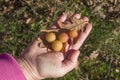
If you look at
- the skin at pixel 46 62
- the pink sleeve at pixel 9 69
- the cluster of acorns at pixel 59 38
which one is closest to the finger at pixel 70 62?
the skin at pixel 46 62

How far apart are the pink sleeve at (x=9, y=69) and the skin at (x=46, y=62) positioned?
0.18 meters

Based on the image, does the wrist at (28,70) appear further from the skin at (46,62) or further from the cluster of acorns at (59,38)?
the cluster of acorns at (59,38)

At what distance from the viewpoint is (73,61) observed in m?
3.41

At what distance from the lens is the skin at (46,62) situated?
337 centimetres

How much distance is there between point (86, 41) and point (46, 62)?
4.17 feet

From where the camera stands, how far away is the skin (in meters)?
3.37

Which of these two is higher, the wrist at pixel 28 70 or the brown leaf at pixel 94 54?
the wrist at pixel 28 70

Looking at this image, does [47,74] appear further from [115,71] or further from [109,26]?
[109,26]

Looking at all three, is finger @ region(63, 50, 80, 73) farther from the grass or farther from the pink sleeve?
the grass

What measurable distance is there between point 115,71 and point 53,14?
4.06 ft

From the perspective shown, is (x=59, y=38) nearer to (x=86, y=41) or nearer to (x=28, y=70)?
(x=28, y=70)

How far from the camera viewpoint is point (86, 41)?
4496 mm

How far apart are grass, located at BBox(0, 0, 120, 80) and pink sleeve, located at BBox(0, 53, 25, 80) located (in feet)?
3.67

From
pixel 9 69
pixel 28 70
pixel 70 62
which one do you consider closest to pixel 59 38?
pixel 70 62
